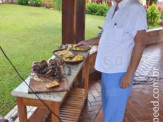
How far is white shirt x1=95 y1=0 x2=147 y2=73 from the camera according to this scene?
1298 mm

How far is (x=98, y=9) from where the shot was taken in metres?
11.2

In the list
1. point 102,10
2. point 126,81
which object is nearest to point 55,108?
point 126,81

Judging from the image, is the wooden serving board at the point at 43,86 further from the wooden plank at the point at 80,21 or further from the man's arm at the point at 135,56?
the wooden plank at the point at 80,21

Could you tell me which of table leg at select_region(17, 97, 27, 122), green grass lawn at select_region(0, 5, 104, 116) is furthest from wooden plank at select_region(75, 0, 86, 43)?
table leg at select_region(17, 97, 27, 122)

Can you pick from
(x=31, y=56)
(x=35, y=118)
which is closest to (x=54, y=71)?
(x=35, y=118)

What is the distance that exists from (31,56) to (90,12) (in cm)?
786

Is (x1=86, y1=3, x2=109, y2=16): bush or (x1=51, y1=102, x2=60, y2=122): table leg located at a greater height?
(x1=86, y1=3, x2=109, y2=16): bush

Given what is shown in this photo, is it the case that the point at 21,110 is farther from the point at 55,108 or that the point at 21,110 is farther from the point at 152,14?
the point at 152,14

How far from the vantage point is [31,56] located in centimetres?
446

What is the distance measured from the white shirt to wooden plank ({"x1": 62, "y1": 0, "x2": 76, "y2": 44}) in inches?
37.5

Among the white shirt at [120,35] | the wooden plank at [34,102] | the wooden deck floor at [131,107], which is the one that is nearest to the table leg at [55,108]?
the wooden plank at [34,102]

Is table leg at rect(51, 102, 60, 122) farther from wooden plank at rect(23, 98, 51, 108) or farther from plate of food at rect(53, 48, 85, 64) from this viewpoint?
plate of food at rect(53, 48, 85, 64)

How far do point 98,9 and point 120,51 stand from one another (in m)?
10.2

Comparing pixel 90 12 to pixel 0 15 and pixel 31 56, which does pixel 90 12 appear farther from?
pixel 31 56
